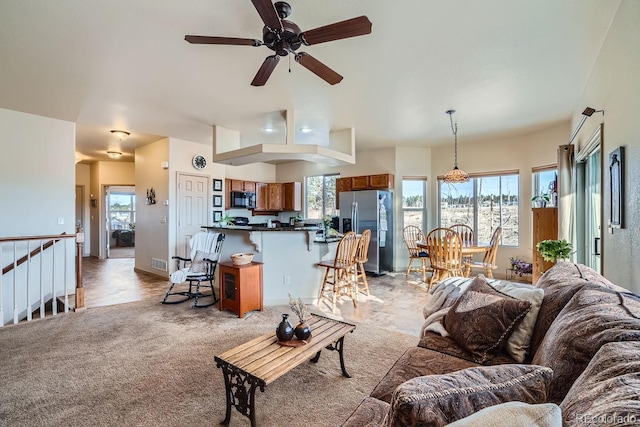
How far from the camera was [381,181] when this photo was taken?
6.27 metres

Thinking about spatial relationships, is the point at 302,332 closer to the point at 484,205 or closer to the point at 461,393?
the point at 461,393

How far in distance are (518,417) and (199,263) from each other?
13.8 ft

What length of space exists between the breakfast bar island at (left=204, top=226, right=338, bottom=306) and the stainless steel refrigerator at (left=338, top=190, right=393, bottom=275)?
186 centimetres

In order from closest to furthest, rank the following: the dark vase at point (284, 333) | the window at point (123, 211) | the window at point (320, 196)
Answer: the dark vase at point (284, 333) < the window at point (320, 196) < the window at point (123, 211)

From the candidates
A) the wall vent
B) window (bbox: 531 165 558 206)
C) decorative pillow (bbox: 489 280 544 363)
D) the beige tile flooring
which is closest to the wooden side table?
the beige tile flooring

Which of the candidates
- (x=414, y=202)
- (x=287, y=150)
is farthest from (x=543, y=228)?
(x=287, y=150)

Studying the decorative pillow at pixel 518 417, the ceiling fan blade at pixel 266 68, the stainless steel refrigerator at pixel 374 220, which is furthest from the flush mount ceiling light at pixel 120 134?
the decorative pillow at pixel 518 417

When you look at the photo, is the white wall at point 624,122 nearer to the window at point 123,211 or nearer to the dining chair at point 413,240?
the dining chair at point 413,240

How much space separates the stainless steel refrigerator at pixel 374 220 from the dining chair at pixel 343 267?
1.76 meters

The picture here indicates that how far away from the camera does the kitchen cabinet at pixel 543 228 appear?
4.10 metres

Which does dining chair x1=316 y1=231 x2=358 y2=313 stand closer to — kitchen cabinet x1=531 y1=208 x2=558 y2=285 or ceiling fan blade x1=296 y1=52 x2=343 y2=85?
ceiling fan blade x1=296 y1=52 x2=343 y2=85

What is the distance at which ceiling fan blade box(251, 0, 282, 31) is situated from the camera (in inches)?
64.7

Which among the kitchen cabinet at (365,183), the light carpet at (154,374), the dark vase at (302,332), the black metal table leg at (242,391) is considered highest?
the kitchen cabinet at (365,183)

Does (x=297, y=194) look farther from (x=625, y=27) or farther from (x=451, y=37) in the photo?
(x=625, y=27)
